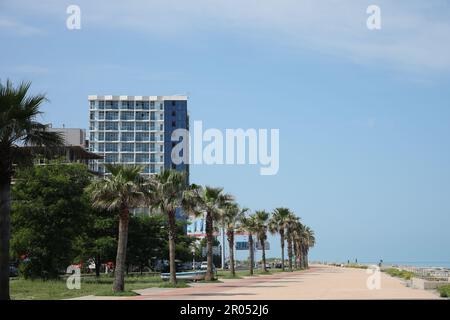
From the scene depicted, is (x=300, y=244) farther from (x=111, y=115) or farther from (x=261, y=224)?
(x=111, y=115)

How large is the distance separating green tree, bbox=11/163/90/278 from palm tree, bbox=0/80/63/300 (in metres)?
27.9

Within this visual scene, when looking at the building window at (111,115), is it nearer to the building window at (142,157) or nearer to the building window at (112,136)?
the building window at (112,136)

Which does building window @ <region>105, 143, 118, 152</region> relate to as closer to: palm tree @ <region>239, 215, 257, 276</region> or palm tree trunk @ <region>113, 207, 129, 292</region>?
palm tree @ <region>239, 215, 257, 276</region>

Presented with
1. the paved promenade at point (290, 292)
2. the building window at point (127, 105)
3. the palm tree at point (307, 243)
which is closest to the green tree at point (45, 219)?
the paved promenade at point (290, 292)

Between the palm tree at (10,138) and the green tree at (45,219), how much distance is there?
27.9m

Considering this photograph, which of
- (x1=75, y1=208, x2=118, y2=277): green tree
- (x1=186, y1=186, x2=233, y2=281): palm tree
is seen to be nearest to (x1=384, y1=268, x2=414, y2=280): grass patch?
(x1=186, y1=186, x2=233, y2=281): palm tree

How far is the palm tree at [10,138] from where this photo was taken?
2355cm

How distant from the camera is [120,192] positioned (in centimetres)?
3547

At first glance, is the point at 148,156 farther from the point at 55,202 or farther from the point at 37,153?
the point at 37,153

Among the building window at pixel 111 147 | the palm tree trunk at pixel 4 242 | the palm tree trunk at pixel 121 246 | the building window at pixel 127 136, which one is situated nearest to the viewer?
the palm tree trunk at pixel 4 242
